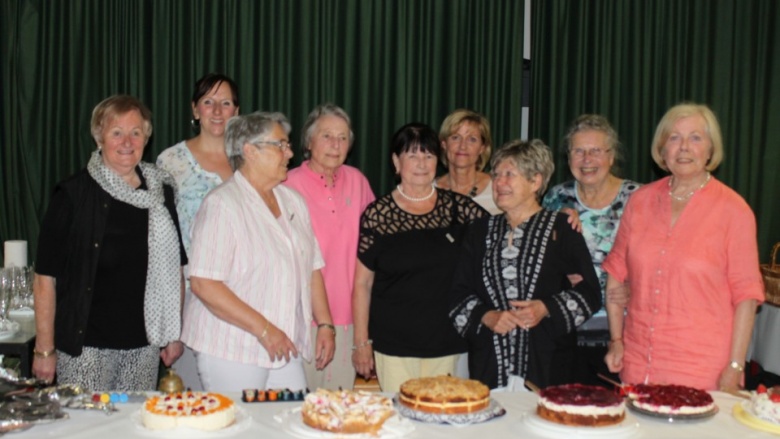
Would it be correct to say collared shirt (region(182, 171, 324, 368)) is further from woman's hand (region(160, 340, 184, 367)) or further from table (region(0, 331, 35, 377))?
table (region(0, 331, 35, 377))

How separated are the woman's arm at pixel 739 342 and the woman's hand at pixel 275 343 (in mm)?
1496

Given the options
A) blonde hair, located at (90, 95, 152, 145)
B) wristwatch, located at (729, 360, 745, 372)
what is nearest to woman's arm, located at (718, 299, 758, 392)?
wristwatch, located at (729, 360, 745, 372)

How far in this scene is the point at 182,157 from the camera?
3652mm

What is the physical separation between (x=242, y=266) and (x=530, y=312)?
103cm

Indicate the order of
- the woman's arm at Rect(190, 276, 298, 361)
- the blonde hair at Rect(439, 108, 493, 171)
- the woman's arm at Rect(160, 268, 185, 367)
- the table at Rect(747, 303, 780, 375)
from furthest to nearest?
the table at Rect(747, 303, 780, 375) → the blonde hair at Rect(439, 108, 493, 171) → the woman's arm at Rect(160, 268, 185, 367) → the woman's arm at Rect(190, 276, 298, 361)

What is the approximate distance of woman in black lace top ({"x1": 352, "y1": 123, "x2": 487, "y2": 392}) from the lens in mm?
3307

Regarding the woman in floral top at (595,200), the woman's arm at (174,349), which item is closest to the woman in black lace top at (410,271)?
the woman in floral top at (595,200)

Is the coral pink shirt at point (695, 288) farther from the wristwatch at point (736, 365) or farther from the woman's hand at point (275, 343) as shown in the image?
the woman's hand at point (275, 343)

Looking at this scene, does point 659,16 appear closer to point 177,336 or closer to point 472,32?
point 472,32

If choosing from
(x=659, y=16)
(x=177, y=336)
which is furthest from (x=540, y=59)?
(x=177, y=336)

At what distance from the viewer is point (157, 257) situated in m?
3.12

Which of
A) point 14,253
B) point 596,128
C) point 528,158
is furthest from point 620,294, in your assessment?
point 14,253

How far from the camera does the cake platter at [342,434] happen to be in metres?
2.13

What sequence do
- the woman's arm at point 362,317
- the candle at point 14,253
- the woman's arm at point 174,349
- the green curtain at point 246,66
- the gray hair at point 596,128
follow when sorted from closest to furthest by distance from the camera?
1. the woman's arm at point 174,349
2. the woman's arm at point 362,317
3. the gray hair at point 596,128
4. the candle at point 14,253
5. the green curtain at point 246,66
